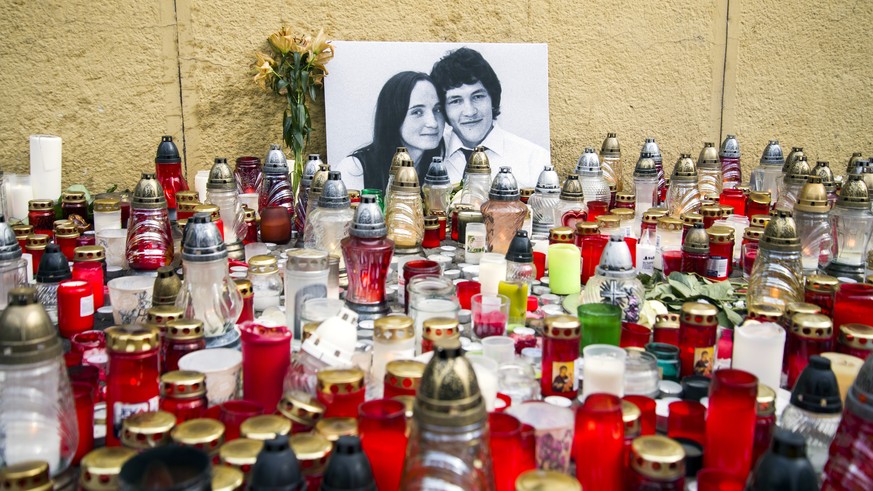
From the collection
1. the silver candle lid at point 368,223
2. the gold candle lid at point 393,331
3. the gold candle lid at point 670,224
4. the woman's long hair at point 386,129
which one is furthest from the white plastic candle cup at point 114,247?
the gold candle lid at point 670,224

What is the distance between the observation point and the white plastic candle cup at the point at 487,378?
135 cm

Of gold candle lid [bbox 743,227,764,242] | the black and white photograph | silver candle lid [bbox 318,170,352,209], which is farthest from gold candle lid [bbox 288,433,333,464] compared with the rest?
the black and white photograph

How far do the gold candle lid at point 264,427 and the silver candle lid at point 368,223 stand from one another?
0.92 meters

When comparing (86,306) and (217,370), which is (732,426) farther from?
(86,306)

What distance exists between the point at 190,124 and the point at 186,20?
1.60 ft

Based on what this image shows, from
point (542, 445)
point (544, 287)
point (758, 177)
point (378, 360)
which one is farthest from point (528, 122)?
point (542, 445)

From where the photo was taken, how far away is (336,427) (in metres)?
1.24

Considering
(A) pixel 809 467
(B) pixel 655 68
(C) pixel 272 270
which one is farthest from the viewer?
(B) pixel 655 68

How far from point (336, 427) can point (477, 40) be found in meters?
3.34

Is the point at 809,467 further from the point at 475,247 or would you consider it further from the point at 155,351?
the point at 475,247

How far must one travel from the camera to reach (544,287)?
2443 millimetres

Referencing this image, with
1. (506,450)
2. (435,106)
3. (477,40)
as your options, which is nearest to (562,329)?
(506,450)

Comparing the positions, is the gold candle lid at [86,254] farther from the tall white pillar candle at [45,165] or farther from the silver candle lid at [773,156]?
the silver candle lid at [773,156]

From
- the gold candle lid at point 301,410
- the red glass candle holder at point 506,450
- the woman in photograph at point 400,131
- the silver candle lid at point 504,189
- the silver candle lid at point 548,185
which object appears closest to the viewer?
the red glass candle holder at point 506,450
